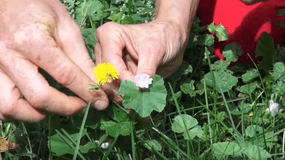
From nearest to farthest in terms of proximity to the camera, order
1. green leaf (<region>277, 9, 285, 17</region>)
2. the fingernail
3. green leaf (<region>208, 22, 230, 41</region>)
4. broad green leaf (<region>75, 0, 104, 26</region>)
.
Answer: the fingernail
green leaf (<region>277, 9, 285, 17</region>)
green leaf (<region>208, 22, 230, 41</region>)
broad green leaf (<region>75, 0, 104, 26</region>)

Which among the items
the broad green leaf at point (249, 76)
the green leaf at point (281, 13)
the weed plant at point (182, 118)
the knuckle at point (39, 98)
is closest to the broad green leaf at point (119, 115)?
the weed plant at point (182, 118)

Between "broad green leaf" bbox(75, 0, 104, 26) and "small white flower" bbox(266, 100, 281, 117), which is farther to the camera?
"broad green leaf" bbox(75, 0, 104, 26)

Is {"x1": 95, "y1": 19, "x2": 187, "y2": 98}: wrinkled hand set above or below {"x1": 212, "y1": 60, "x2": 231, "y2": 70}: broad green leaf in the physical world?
above

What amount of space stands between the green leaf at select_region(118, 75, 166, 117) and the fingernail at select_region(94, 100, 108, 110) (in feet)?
0.51

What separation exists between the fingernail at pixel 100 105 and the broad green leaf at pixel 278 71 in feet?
3.50

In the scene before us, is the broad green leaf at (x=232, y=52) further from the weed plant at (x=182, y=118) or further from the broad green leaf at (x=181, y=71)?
the broad green leaf at (x=181, y=71)

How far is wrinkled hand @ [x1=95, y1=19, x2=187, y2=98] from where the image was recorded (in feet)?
6.19

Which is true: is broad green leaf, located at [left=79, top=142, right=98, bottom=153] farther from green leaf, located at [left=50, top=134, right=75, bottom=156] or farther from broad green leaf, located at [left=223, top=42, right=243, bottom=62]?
broad green leaf, located at [left=223, top=42, right=243, bottom=62]

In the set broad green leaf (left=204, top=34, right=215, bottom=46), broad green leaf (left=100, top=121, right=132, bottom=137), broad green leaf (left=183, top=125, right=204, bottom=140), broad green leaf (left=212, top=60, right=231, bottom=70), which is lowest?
broad green leaf (left=212, top=60, right=231, bottom=70)

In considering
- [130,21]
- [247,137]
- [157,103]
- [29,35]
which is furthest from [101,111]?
[130,21]

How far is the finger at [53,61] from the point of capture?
171 centimetres

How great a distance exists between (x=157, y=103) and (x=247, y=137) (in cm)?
52

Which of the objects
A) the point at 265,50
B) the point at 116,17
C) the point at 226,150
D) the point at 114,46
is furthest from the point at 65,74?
the point at 265,50

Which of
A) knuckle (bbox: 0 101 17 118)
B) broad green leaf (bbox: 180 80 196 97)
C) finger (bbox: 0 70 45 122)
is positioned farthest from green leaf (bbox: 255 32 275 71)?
knuckle (bbox: 0 101 17 118)
